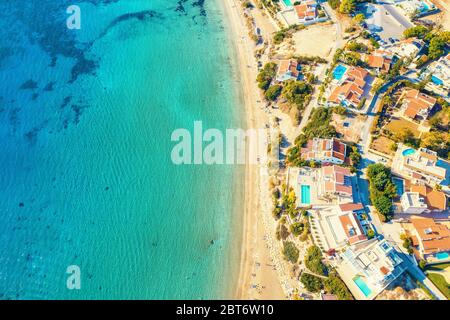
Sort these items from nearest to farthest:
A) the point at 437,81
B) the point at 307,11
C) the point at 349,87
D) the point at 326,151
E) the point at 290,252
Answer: the point at 290,252, the point at 326,151, the point at 349,87, the point at 437,81, the point at 307,11

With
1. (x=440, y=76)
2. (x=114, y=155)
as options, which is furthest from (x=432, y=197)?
(x=114, y=155)

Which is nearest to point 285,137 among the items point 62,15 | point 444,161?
point 444,161

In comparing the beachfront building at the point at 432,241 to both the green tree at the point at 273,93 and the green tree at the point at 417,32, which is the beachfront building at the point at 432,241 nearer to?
the green tree at the point at 273,93

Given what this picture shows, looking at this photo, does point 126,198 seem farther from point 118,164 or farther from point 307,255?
point 307,255

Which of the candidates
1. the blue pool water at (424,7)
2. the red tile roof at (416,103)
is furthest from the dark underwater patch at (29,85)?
the blue pool water at (424,7)

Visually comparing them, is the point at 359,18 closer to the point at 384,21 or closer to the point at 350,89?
the point at 384,21

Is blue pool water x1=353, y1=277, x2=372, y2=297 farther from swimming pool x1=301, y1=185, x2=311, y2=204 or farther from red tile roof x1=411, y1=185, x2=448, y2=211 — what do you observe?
red tile roof x1=411, y1=185, x2=448, y2=211

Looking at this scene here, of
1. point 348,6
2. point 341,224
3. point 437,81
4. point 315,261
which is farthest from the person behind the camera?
point 348,6

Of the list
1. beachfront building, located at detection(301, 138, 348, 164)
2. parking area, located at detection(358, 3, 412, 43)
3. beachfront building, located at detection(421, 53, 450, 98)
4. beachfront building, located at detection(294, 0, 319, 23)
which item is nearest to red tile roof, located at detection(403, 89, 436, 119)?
beachfront building, located at detection(421, 53, 450, 98)
